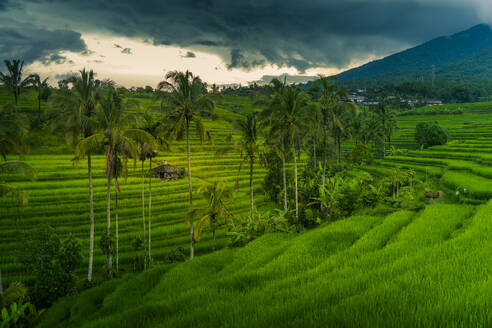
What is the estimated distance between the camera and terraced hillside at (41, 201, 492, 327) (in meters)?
5.25

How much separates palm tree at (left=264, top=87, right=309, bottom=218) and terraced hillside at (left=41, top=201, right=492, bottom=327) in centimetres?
1198

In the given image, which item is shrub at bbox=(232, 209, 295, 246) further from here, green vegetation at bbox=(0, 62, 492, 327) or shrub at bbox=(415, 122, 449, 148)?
shrub at bbox=(415, 122, 449, 148)

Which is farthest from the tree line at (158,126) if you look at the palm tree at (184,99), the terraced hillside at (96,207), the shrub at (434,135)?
the shrub at (434,135)

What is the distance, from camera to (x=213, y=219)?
2295cm

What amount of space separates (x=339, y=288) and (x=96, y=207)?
3347 cm

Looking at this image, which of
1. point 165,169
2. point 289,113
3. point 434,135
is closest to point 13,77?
point 165,169

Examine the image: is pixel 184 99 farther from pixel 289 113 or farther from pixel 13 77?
pixel 13 77

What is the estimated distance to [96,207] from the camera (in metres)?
33.0

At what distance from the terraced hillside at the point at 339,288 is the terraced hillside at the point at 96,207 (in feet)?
42.2

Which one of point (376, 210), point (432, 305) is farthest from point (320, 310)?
point (376, 210)

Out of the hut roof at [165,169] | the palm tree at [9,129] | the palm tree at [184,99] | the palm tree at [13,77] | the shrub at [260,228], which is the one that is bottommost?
the shrub at [260,228]

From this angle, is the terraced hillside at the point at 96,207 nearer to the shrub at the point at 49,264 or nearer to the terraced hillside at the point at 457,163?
the shrub at the point at 49,264

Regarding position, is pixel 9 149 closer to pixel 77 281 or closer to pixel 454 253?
pixel 77 281

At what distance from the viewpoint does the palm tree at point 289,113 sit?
78.4 feet
